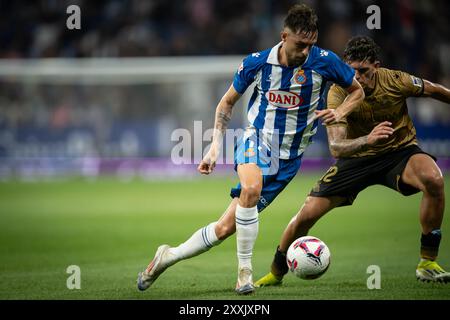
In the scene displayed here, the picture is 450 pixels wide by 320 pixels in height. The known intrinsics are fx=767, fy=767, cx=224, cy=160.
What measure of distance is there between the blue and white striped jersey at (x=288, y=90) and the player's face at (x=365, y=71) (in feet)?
1.35

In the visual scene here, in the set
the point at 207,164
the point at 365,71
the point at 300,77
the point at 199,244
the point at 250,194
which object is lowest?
the point at 199,244

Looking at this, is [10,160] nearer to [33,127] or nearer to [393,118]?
[33,127]

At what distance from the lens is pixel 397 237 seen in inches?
412

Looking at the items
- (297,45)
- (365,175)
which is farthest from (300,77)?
(365,175)

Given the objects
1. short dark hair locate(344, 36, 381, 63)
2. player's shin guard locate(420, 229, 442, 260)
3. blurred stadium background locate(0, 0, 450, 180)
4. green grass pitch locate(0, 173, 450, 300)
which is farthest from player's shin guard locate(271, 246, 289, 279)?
blurred stadium background locate(0, 0, 450, 180)

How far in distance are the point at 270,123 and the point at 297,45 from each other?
754mm

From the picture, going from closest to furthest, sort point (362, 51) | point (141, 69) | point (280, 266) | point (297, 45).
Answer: point (297, 45) < point (362, 51) < point (280, 266) < point (141, 69)

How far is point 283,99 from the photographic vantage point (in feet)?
22.2

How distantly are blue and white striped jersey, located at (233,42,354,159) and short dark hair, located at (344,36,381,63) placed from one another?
393mm

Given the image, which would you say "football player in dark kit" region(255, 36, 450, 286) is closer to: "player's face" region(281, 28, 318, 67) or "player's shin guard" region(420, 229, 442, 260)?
"player's shin guard" region(420, 229, 442, 260)

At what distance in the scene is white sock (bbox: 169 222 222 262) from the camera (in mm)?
6734

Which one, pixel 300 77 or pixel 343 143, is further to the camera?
pixel 343 143

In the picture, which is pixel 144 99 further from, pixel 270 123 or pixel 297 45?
pixel 297 45
